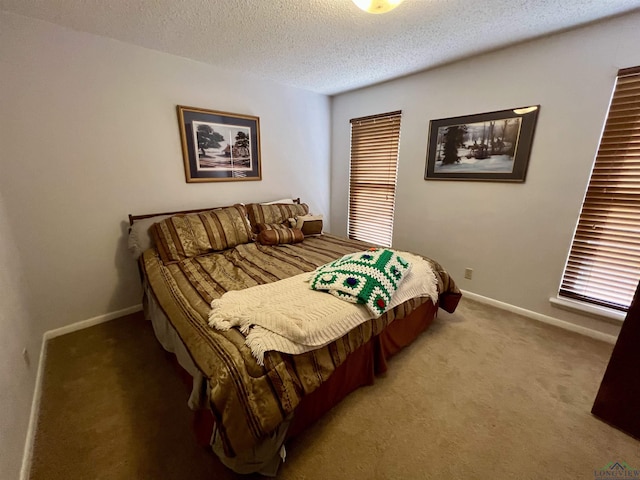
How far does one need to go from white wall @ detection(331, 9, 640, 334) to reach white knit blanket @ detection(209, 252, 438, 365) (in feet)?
4.87

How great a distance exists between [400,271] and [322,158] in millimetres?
2455

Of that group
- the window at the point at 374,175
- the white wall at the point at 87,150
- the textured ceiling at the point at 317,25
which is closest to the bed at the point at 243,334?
the white wall at the point at 87,150

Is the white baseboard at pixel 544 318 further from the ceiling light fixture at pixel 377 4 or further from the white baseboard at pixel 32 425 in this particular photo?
the white baseboard at pixel 32 425

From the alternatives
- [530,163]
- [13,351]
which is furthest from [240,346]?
[530,163]

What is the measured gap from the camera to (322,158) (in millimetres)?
3641

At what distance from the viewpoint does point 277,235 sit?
8.25 feet

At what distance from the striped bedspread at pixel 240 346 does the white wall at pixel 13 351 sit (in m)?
0.63

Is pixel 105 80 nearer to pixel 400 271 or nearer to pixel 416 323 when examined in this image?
pixel 400 271

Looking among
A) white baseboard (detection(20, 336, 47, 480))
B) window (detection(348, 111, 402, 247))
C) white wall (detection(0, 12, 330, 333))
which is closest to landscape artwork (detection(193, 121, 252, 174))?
white wall (detection(0, 12, 330, 333))

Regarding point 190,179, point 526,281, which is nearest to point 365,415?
point 526,281

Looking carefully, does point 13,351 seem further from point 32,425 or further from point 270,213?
point 270,213

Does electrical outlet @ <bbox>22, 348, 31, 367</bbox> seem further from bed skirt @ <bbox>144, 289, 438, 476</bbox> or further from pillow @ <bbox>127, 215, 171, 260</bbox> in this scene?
pillow @ <bbox>127, 215, 171, 260</bbox>

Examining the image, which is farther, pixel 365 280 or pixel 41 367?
pixel 41 367

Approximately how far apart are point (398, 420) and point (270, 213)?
6.98ft
